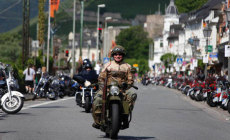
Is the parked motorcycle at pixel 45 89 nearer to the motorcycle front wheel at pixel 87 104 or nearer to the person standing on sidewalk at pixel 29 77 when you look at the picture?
the person standing on sidewalk at pixel 29 77

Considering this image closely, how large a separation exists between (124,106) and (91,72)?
9.61 m

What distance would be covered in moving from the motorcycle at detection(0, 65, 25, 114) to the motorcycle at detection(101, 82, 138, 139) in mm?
7069

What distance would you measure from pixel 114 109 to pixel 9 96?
7647mm

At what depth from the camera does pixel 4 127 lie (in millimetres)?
15047

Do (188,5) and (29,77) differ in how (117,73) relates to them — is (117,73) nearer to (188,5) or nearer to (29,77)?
(29,77)

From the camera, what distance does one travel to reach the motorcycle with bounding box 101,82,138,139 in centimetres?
1225

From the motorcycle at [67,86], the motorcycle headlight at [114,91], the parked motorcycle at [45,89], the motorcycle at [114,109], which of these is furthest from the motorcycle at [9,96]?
the motorcycle at [67,86]

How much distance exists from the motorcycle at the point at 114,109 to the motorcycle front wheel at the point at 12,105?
23.3 feet

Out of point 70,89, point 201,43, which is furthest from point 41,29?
point 70,89

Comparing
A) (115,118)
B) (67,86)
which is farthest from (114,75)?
(67,86)

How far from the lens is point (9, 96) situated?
1928cm

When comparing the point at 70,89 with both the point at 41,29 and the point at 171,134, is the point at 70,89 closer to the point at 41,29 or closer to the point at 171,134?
the point at 171,134

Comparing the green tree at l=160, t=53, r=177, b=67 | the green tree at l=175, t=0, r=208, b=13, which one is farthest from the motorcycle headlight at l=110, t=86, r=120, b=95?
the green tree at l=175, t=0, r=208, b=13

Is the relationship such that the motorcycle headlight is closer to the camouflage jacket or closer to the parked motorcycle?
the camouflage jacket
